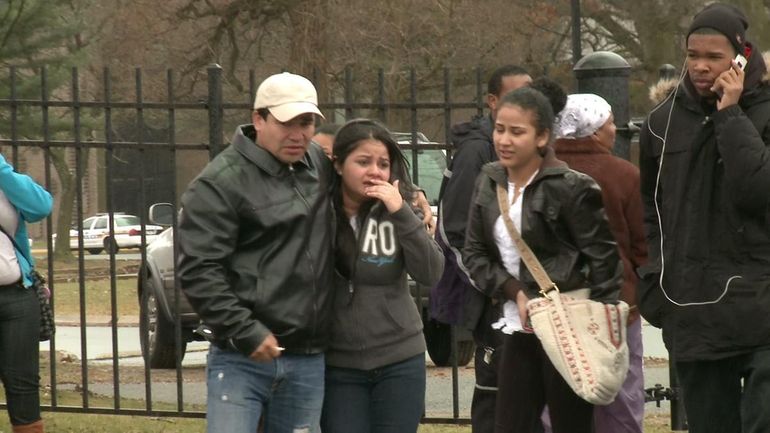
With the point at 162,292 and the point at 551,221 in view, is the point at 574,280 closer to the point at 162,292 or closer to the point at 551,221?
the point at 551,221

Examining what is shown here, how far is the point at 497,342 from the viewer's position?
5930 mm

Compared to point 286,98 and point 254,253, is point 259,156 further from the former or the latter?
point 254,253

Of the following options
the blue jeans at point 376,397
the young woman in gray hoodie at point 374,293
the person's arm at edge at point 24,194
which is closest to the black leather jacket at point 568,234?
Result: the young woman in gray hoodie at point 374,293

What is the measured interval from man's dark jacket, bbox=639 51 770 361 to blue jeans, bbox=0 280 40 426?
10.2 ft

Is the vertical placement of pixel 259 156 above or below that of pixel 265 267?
above

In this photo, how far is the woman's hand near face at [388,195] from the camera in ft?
16.2

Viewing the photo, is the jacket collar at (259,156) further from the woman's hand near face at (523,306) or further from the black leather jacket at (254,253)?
the woman's hand near face at (523,306)

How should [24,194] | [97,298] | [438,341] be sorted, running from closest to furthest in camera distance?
1. [24,194]
2. [438,341]
3. [97,298]

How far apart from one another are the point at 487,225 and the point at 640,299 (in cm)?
60

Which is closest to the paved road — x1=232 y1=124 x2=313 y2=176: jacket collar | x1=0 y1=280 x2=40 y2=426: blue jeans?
x1=0 y1=280 x2=40 y2=426: blue jeans

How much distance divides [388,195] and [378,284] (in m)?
0.32

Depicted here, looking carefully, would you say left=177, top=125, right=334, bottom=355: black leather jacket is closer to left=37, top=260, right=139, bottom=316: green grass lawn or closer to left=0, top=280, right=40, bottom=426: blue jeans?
left=0, top=280, right=40, bottom=426: blue jeans

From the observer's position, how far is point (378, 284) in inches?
198

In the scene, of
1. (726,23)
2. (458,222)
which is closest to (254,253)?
(458,222)
